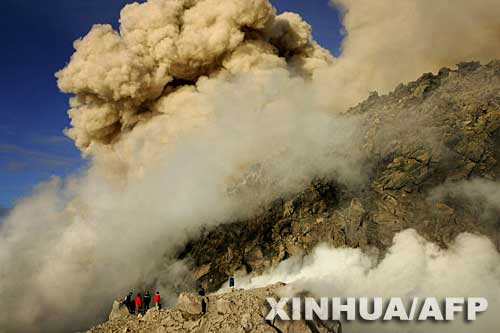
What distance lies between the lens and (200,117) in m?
42.4

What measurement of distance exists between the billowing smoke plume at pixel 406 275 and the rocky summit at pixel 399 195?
2.59ft

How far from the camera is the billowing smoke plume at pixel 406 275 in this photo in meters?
23.6

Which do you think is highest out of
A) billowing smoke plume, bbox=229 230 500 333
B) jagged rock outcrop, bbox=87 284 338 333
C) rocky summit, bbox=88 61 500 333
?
rocky summit, bbox=88 61 500 333

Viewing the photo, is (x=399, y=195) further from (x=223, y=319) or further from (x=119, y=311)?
(x=119, y=311)

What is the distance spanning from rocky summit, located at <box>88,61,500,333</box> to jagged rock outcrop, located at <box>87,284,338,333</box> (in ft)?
32.7

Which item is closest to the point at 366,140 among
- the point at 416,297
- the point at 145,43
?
the point at 416,297

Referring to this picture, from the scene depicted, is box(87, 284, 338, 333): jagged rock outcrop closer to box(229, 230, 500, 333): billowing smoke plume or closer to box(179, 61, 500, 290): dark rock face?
box(229, 230, 500, 333): billowing smoke plume

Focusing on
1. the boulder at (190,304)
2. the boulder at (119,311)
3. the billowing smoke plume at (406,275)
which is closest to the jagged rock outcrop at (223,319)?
the boulder at (190,304)

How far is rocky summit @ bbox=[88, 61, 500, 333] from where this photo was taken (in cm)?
3091

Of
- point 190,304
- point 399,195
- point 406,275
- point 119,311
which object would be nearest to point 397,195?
point 399,195

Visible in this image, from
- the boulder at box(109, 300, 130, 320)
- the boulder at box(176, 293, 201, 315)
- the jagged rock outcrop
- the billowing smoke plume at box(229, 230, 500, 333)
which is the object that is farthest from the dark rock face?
the boulder at box(176, 293, 201, 315)

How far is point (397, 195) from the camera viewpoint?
32.3m

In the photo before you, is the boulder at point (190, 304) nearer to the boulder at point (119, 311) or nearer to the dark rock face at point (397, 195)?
the boulder at point (119, 311)

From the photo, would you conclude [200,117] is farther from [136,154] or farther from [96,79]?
[96,79]
